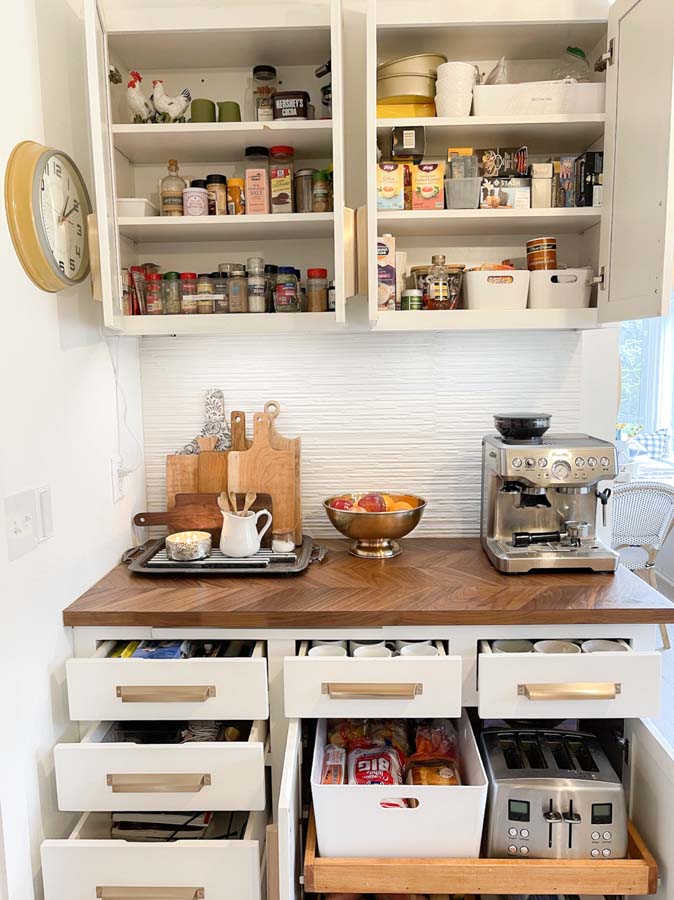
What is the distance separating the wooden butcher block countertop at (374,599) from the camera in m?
1.53

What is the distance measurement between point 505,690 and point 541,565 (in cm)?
37

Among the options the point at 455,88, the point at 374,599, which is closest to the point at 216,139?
the point at 455,88

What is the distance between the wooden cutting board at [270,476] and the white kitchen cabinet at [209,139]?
1.27 ft

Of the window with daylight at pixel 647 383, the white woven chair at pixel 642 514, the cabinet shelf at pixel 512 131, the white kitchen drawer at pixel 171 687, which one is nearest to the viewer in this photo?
the white kitchen drawer at pixel 171 687

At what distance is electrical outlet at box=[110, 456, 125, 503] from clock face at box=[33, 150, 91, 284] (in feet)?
1.67

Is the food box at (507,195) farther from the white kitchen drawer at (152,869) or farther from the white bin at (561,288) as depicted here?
the white kitchen drawer at (152,869)

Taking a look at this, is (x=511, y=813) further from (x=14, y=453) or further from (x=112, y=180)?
(x=112, y=180)

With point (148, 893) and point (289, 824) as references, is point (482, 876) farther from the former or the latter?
point (148, 893)

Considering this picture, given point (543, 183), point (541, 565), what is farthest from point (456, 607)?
point (543, 183)

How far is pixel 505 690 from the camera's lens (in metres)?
1.49

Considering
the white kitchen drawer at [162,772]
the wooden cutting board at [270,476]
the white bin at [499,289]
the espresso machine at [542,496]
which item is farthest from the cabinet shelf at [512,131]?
the white kitchen drawer at [162,772]

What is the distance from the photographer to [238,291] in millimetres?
1849

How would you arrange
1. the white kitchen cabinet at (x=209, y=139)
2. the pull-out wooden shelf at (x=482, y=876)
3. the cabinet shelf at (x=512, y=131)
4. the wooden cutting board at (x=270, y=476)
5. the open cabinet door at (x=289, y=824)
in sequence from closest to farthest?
the open cabinet door at (x=289, y=824), the pull-out wooden shelf at (x=482, y=876), the white kitchen cabinet at (x=209, y=139), the cabinet shelf at (x=512, y=131), the wooden cutting board at (x=270, y=476)

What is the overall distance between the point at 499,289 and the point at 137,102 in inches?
40.9
